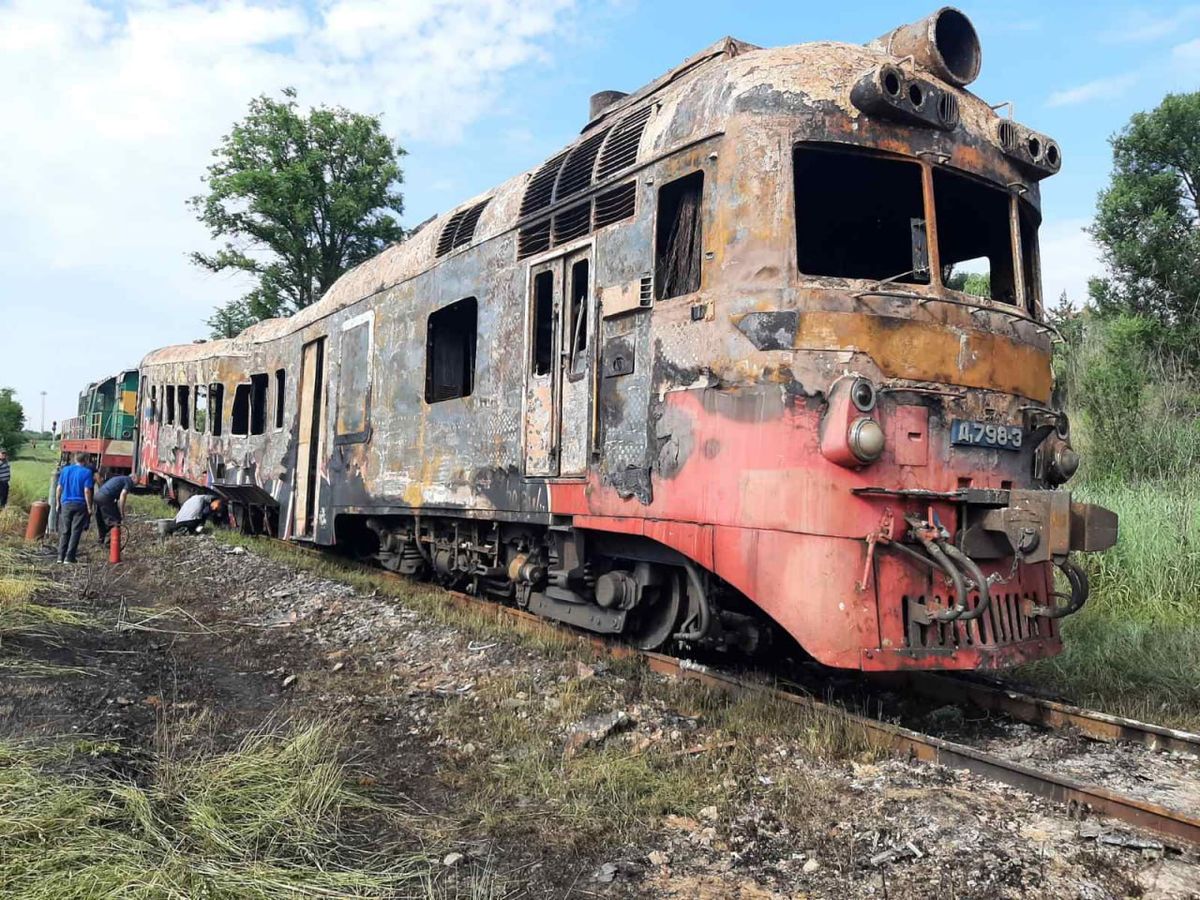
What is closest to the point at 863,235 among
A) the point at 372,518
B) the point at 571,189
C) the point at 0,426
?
the point at 571,189

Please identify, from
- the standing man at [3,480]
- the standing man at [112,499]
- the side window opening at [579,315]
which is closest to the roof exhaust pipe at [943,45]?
the side window opening at [579,315]

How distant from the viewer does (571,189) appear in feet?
20.1

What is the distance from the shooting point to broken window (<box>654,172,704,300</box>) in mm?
5113

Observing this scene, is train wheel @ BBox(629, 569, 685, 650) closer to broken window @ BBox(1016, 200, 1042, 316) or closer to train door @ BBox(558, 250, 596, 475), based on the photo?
train door @ BBox(558, 250, 596, 475)

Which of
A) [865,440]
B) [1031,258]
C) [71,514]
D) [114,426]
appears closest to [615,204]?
[865,440]

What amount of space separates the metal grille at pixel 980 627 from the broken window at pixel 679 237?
217cm

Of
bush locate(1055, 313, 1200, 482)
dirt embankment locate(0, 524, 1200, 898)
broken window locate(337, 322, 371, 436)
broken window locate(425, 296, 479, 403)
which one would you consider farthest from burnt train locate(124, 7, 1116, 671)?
bush locate(1055, 313, 1200, 482)

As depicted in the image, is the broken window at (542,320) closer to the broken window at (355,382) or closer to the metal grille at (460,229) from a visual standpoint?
the metal grille at (460,229)

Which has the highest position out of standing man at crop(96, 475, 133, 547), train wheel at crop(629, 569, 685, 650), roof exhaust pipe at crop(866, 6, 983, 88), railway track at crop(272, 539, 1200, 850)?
roof exhaust pipe at crop(866, 6, 983, 88)

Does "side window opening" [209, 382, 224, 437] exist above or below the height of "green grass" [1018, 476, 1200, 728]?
above

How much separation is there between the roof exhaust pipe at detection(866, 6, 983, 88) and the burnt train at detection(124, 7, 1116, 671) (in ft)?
0.06

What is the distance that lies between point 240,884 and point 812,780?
2.35m

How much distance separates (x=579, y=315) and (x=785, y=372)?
1.86 m

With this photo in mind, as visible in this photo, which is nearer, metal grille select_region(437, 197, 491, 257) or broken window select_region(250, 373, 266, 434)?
metal grille select_region(437, 197, 491, 257)
